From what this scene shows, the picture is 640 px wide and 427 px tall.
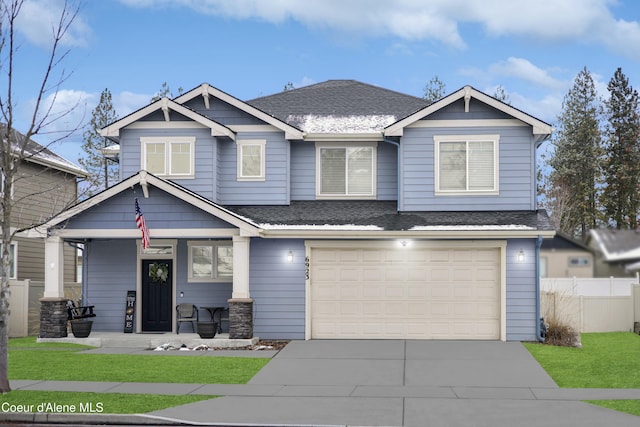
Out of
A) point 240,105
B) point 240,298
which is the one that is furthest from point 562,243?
point 240,105

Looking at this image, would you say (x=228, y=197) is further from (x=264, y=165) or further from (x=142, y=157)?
(x=142, y=157)

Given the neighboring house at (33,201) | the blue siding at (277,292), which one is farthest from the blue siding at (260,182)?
the neighboring house at (33,201)

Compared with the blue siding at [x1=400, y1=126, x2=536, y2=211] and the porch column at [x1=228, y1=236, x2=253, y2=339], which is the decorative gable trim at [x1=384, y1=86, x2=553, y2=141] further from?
the porch column at [x1=228, y1=236, x2=253, y2=339]

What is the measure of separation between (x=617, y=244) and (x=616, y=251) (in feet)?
0.08

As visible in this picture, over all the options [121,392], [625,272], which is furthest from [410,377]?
[625,272]

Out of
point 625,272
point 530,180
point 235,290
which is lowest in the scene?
point 235,290

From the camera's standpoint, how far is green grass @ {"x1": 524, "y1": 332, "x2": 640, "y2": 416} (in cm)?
1330

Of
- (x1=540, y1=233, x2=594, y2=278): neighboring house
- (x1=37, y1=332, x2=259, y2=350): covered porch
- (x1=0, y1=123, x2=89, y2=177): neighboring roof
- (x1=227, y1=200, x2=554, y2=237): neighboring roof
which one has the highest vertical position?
(x1=0, y1=123, x2=89, y2=177): neighboring roof

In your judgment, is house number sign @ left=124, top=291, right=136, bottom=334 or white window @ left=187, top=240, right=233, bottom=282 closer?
house number sign @ left=124, top=291, right=136, bottom=334

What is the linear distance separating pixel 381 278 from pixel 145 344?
21.1ft

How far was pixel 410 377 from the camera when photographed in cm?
1448

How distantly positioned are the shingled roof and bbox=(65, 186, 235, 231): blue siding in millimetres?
1811

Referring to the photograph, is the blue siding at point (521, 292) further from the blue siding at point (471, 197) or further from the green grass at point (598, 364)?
the blue siding at point (471, 197)

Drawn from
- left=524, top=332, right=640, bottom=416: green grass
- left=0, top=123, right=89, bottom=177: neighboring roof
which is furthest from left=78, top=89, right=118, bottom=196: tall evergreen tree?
left=524, top=332, right=640, bottom=416: green grass
